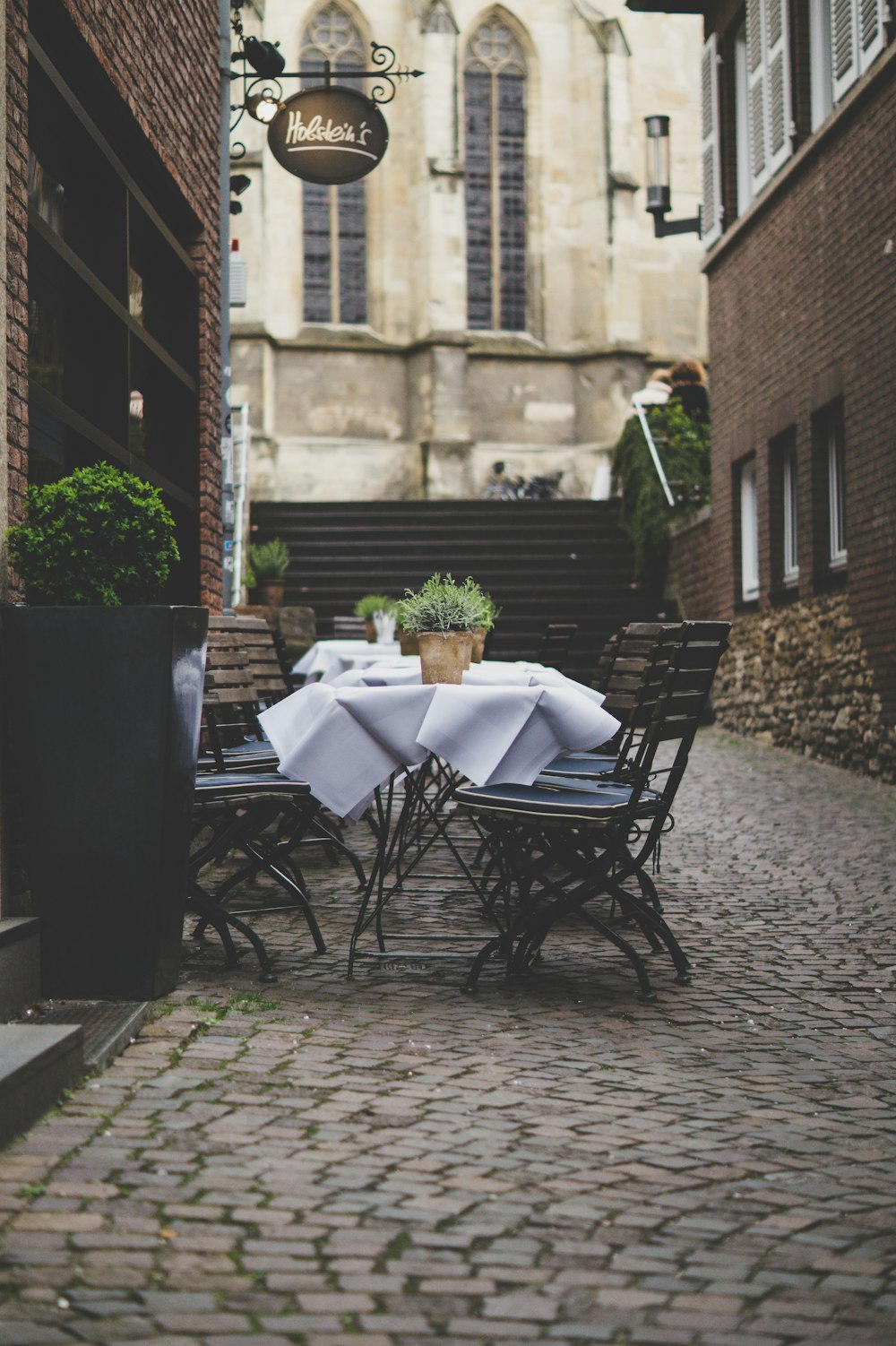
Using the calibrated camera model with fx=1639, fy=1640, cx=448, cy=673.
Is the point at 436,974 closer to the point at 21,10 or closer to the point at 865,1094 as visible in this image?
the point at 865,1094

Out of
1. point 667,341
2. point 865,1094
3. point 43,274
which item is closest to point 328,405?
point 667,341

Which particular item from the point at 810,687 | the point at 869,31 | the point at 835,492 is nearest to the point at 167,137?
the point at 869,31

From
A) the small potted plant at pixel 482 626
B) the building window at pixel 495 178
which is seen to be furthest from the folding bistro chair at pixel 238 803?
the building window at pixel 495 178

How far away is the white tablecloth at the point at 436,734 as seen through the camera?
5363 mm

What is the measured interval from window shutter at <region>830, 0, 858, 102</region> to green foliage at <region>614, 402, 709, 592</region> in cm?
686

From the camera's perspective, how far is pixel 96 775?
15.5ft

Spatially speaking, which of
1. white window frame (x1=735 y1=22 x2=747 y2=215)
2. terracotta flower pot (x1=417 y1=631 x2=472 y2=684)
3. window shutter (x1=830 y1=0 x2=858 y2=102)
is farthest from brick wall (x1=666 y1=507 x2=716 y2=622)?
terracotta flower pot (x1=417 y1=631 x2=472 y2=684)

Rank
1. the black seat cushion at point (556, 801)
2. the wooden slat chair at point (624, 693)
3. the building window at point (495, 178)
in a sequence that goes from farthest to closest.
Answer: the building window at point (495, 178) < the wooden slat chair at point (624, 693) < the black seat cushion at point (556, 801)

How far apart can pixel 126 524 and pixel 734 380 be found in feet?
40.4

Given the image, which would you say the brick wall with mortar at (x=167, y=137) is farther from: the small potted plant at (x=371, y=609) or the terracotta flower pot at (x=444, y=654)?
the small potted plant at (x=371, y=609)

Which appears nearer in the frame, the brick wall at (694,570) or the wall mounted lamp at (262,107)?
the wall mounted lamp at (262,107)

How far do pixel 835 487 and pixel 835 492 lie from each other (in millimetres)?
39

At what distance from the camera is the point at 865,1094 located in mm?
4121

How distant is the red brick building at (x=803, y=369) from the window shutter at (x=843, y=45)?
0.02m
